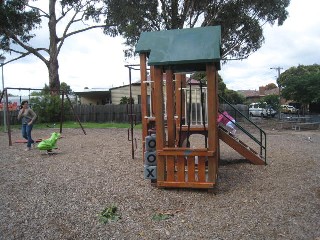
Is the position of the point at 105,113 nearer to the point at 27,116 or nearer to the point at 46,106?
the point at 46,106

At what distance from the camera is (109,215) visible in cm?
511

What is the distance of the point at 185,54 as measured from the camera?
6.31 metres

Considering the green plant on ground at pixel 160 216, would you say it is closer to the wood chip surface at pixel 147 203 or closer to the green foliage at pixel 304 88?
the wood chip surface at pixel 147 203

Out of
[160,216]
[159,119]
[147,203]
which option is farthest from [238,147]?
[160,216]

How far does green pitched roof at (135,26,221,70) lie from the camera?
6187 mm

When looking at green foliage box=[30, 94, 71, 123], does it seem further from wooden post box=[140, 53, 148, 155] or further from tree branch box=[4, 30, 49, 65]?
wooden post box=[140, 53, 148, 155]

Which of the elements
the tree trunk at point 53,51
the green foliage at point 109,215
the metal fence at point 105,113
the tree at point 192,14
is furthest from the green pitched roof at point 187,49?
the tree trunk at point 53,51

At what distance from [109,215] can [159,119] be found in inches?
80.8

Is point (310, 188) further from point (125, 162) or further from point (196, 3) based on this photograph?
point (196, 3)

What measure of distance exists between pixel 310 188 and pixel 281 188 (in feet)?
1.79

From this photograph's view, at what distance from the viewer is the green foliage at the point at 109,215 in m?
4.94

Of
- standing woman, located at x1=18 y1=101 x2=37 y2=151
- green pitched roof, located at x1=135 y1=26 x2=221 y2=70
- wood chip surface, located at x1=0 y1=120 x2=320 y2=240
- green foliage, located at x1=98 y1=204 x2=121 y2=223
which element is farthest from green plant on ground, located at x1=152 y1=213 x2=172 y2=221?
standing woman, located at x1=18 y1=101 x2=37 y2=151

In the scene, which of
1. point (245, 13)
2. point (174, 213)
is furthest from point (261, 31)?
point (174, 213)

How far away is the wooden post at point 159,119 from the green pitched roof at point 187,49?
260 millimetres
